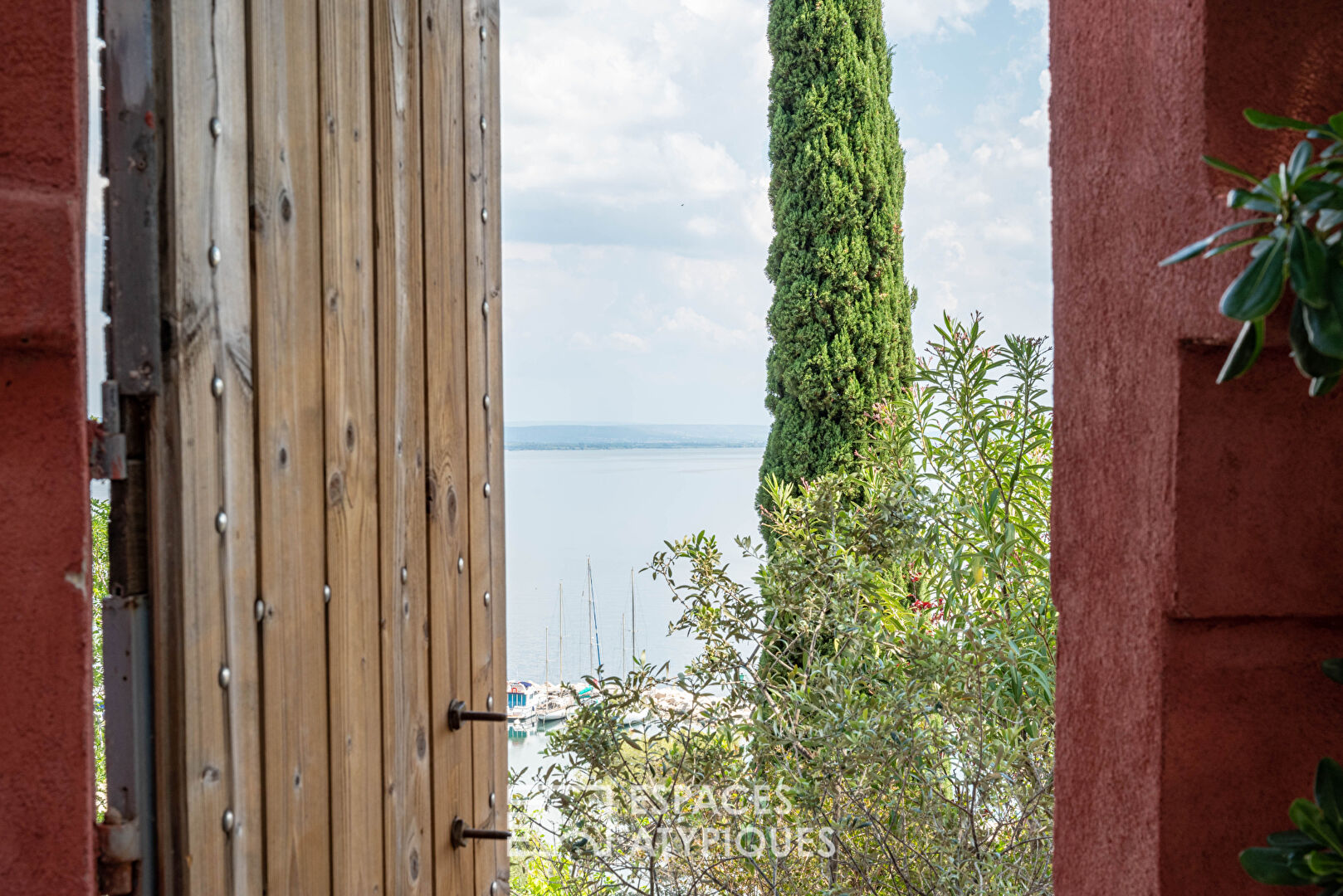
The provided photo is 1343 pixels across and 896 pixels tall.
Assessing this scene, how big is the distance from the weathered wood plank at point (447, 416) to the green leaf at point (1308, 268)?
1131mm

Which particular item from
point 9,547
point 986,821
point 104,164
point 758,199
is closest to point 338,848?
point 9,547

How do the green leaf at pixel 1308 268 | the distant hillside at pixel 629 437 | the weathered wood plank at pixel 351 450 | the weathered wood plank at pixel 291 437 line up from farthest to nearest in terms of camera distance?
the distant hillside at pixel 629 437
the weathered wood plank at pixel 351 450
the weathered wood plank at pixel 291 437
the green leaf at pixel 1308 268

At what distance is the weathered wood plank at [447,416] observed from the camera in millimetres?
1449

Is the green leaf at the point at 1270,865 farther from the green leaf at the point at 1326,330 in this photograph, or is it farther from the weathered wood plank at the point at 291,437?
the weathered wood plank at the point at 291,437

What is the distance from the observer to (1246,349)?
62 cm

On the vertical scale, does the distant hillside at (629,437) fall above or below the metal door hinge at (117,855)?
above

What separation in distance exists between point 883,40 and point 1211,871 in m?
4.73

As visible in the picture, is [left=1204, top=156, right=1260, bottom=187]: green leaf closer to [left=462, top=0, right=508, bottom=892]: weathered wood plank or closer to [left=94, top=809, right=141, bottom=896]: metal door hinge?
[left=94, top=809, right=141, bottom=896]: metal door hinge

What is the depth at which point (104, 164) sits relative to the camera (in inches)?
33.4

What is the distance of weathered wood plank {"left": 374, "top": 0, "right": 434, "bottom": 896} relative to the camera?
1.29 m

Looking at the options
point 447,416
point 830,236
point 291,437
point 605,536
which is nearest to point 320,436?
point 291,437

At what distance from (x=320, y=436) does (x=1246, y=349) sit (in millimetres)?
938

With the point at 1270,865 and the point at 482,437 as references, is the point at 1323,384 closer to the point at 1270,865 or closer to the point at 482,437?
the point at 1270,865

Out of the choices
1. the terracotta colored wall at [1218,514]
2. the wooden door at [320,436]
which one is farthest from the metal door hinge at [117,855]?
the terracotta colored wall at [1218,514]
